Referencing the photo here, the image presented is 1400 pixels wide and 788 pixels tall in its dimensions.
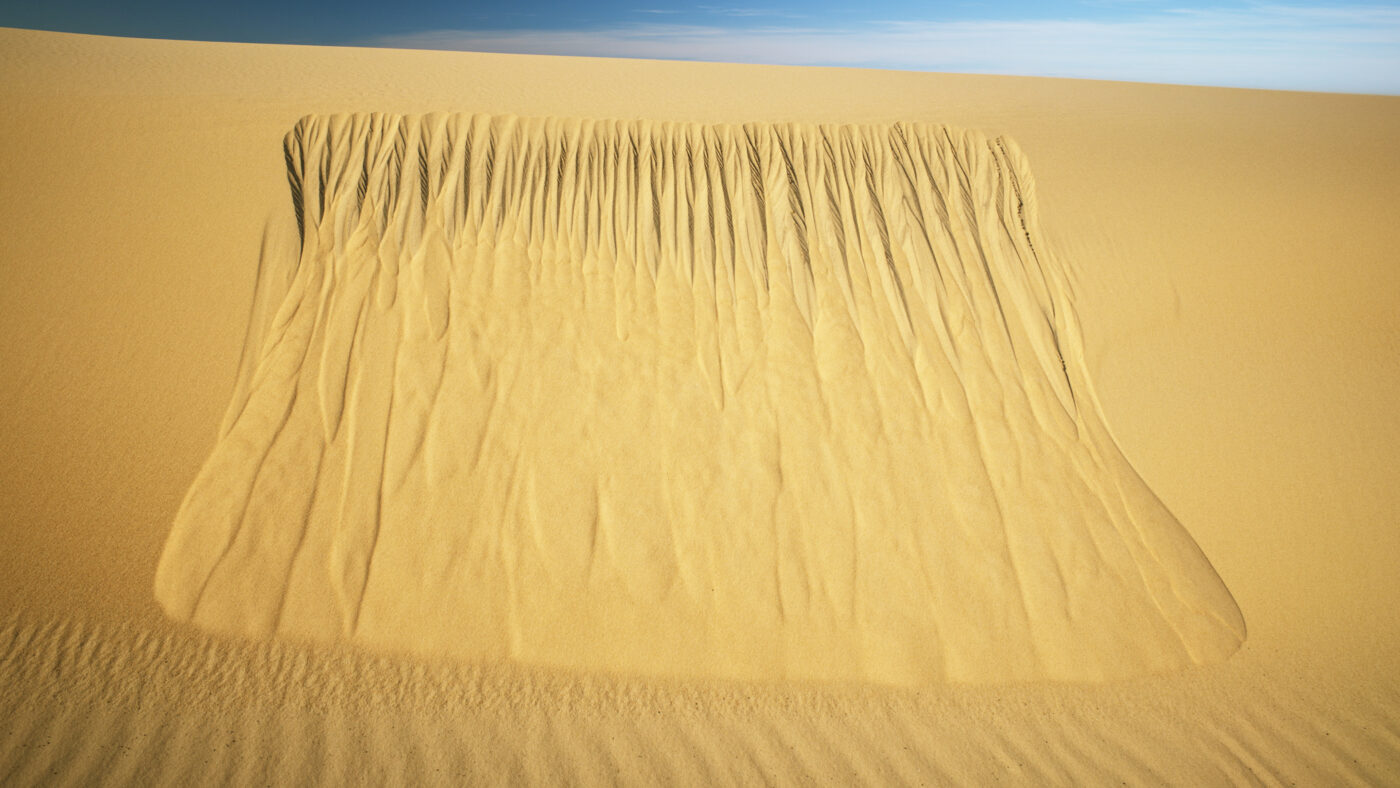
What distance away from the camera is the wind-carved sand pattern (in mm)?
4465

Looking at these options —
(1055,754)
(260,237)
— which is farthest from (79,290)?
(1055,754)

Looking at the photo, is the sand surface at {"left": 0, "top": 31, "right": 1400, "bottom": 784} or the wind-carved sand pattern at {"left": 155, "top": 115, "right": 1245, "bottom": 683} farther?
the wind-carved sand pattern at {"left": 155, "top": 115, "right": 1245, "bottom": 683}

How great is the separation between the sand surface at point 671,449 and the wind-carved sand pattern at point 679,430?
1.3 inches

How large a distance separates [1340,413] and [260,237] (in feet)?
31.4

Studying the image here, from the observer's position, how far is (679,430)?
5.36 metres

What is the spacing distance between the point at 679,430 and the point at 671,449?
7.2 inches

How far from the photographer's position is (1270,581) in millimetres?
5039

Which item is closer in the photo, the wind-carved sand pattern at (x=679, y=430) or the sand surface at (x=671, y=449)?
the sand surface at (x=671, y=449)

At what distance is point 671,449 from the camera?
207 inches

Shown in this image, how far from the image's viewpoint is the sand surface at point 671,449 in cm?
399

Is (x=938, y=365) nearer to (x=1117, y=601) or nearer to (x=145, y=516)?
(x=1117, y=601)

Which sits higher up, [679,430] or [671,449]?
[679,430]

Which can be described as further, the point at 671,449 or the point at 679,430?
the point at 679,430

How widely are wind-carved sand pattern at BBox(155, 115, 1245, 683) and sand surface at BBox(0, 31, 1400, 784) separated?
0.11 feet
